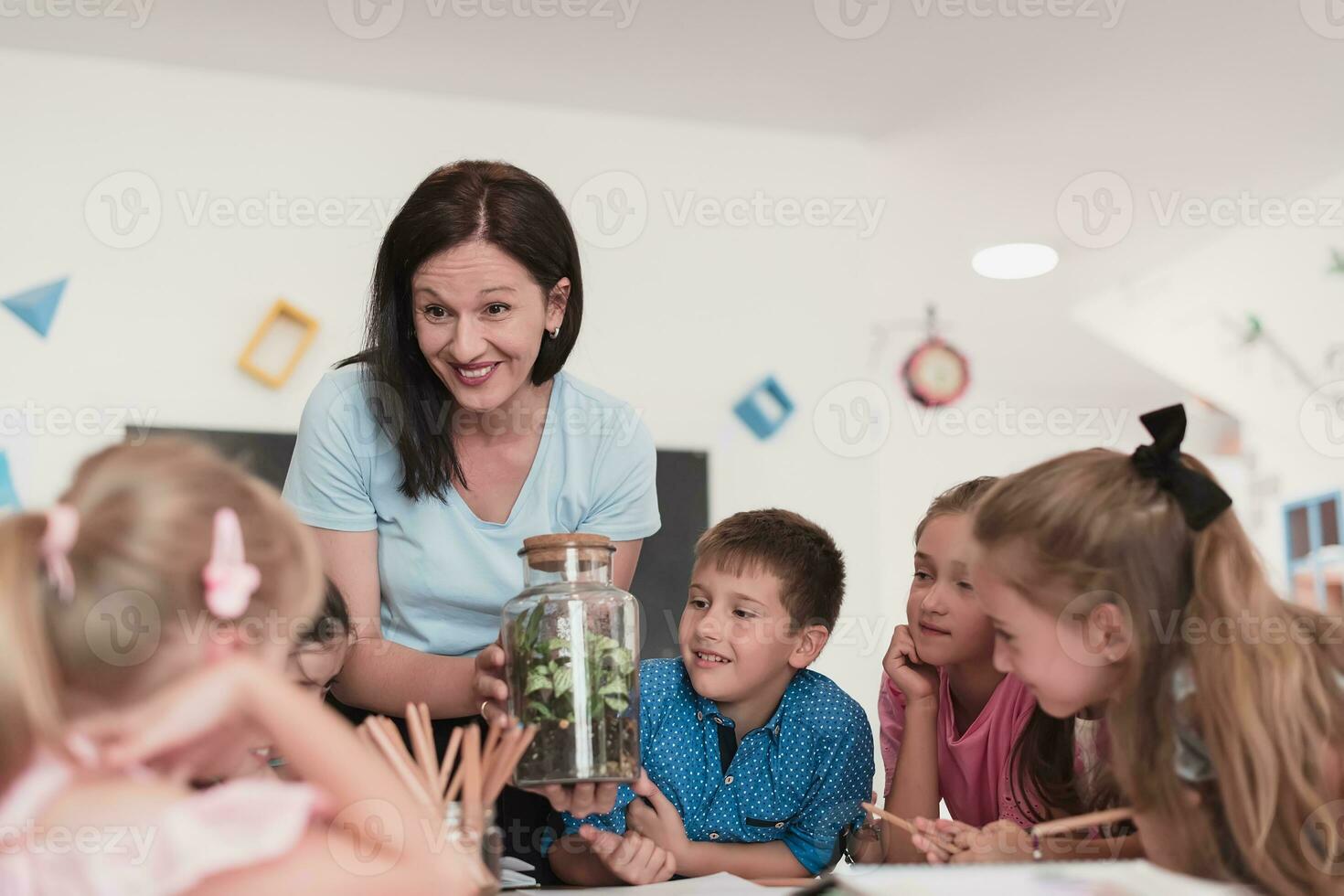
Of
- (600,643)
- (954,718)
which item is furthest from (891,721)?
(600,643)

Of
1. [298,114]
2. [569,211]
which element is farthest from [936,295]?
[298,114]

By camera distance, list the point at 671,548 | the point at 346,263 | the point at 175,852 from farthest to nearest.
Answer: the point at 671,548
the point at 346,263
the point at 175,852

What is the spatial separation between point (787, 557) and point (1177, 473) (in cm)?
62

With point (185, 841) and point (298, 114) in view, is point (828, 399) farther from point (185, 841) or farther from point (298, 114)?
point (185, 841)

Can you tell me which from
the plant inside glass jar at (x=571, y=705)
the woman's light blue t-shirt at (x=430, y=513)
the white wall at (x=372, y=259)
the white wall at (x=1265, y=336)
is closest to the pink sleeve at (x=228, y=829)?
the plant inside glass jar at (x=571, y=705)

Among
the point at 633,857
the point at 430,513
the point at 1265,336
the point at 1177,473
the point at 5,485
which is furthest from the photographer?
the point at 1265,336

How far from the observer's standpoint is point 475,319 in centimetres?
140

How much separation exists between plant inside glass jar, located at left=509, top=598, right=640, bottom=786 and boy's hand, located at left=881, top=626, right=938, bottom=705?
1.49ft

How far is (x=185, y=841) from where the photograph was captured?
75 cm

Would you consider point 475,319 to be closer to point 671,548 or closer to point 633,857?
point 633,857

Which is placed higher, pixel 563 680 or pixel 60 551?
pixel 60 551

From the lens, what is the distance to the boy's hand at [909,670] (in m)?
1.45

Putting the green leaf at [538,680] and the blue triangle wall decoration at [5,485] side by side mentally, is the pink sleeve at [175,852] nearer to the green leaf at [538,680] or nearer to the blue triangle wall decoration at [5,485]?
the green leaf at [538,680]

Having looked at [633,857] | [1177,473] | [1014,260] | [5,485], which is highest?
[1014,260]
